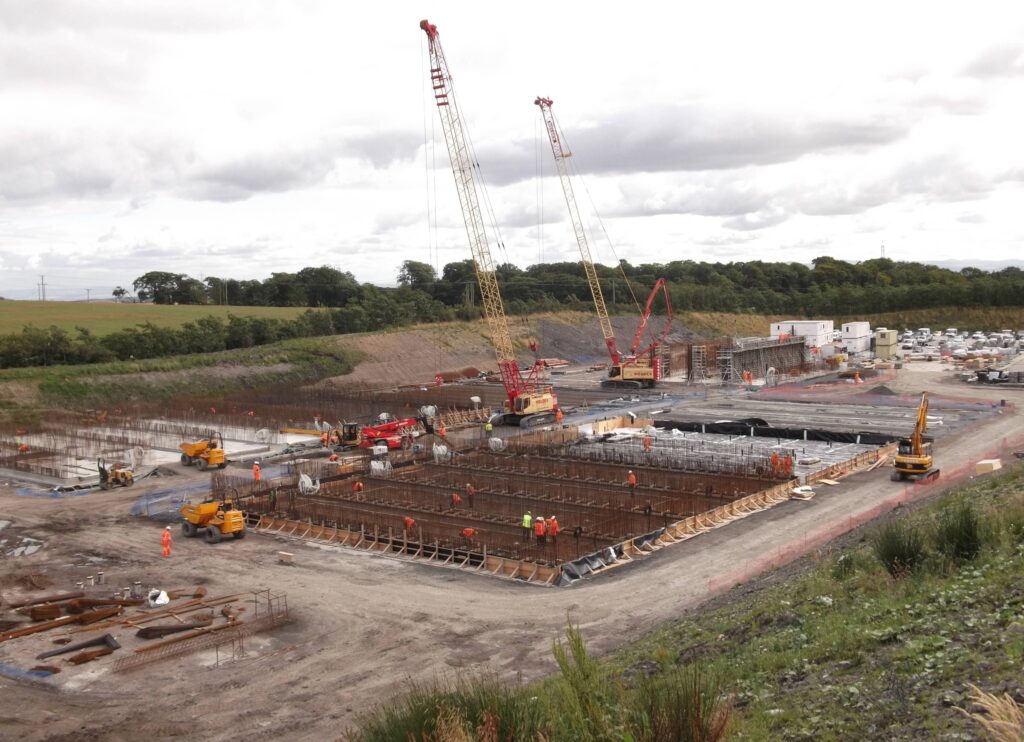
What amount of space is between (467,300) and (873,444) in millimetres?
80606

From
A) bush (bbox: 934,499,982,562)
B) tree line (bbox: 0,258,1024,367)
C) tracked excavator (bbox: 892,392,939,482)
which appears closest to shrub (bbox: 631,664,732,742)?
bush (bbox: 934,499,982,562)

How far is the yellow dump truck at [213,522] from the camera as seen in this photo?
27.8 meters

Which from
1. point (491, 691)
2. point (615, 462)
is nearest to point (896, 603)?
point (491, 691)

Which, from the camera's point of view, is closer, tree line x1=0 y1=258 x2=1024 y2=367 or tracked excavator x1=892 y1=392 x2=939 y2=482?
tracked excavator x1=892 y1=392 x2=939 y2=482

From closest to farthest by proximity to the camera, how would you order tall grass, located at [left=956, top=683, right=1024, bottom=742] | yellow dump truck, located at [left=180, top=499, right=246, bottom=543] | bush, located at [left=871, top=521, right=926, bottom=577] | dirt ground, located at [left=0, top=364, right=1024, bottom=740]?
1. tall grass, located at [left=956, top=683, right=1024, bottom=742]
2. bush, located at [left=871, top=521, right=926, bottom=577]
3. dirt ground, located at [left=0, top=364, right=1024, bottom=740]
4. yellow dump truck, located at [left=180, top=499, right=246, bottom=543]

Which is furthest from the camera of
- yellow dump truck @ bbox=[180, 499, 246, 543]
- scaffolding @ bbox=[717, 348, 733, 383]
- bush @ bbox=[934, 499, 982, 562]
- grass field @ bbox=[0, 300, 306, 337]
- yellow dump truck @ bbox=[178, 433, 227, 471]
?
grass field @ bbox=[0, 300, 306, 337]

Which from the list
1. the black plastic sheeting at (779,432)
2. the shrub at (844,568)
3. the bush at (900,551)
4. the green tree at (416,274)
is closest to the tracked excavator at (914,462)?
the black plastic sheeting at (779,432)

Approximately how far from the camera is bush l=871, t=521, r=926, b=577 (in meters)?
14.1

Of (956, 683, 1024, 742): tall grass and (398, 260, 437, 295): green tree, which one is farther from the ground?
(398, 260, 437, 295): green tree

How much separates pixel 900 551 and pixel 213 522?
2069 cm

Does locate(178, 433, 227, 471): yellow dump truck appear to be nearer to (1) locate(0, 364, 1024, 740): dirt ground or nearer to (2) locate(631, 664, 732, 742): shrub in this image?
(1) locate(0, 364, 1024, 740): dirt ground

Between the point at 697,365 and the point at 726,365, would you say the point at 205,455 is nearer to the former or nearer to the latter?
the point at 726,365

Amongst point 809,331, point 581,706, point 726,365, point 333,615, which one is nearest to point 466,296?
point 809,331

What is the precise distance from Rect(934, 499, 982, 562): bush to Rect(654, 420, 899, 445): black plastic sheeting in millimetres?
29264
